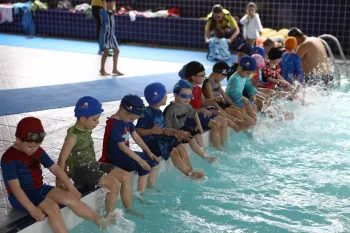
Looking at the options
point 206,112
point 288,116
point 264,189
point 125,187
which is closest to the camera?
point 125,187

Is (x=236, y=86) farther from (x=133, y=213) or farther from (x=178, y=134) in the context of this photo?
(x=133, y=213)

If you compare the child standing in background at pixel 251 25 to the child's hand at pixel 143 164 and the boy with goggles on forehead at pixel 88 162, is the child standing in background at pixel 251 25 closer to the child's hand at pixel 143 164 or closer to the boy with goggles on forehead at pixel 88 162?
the child's hand at pixel 143 164

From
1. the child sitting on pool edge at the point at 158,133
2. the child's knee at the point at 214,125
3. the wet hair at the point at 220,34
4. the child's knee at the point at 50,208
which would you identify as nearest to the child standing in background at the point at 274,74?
the child's knee at the point at 214,125

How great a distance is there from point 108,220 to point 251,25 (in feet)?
29.8

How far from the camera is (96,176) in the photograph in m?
4.52

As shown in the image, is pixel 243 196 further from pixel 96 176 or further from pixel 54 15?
pixel 54 15

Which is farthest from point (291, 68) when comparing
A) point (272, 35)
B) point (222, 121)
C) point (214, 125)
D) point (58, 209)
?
point (58, 209)

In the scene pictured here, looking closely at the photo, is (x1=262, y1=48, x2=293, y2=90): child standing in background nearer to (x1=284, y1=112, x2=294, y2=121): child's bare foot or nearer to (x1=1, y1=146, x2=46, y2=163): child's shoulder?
(x1=284, y1=112, x2=294, y2=121): child's bare foot

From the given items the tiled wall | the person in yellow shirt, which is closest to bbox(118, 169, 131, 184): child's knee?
the person in yellow shirt

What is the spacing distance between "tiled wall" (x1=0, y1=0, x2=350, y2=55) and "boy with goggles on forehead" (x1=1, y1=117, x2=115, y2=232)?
34.2 ft

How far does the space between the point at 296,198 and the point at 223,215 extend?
0.86m

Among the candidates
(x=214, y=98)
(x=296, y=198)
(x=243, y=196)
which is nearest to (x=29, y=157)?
(x=243, y=196)

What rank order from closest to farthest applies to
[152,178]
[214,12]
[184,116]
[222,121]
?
1. [152,178]
2. [184,116]
3. [222,121]
4. [214,12]

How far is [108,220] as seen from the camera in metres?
4.38
